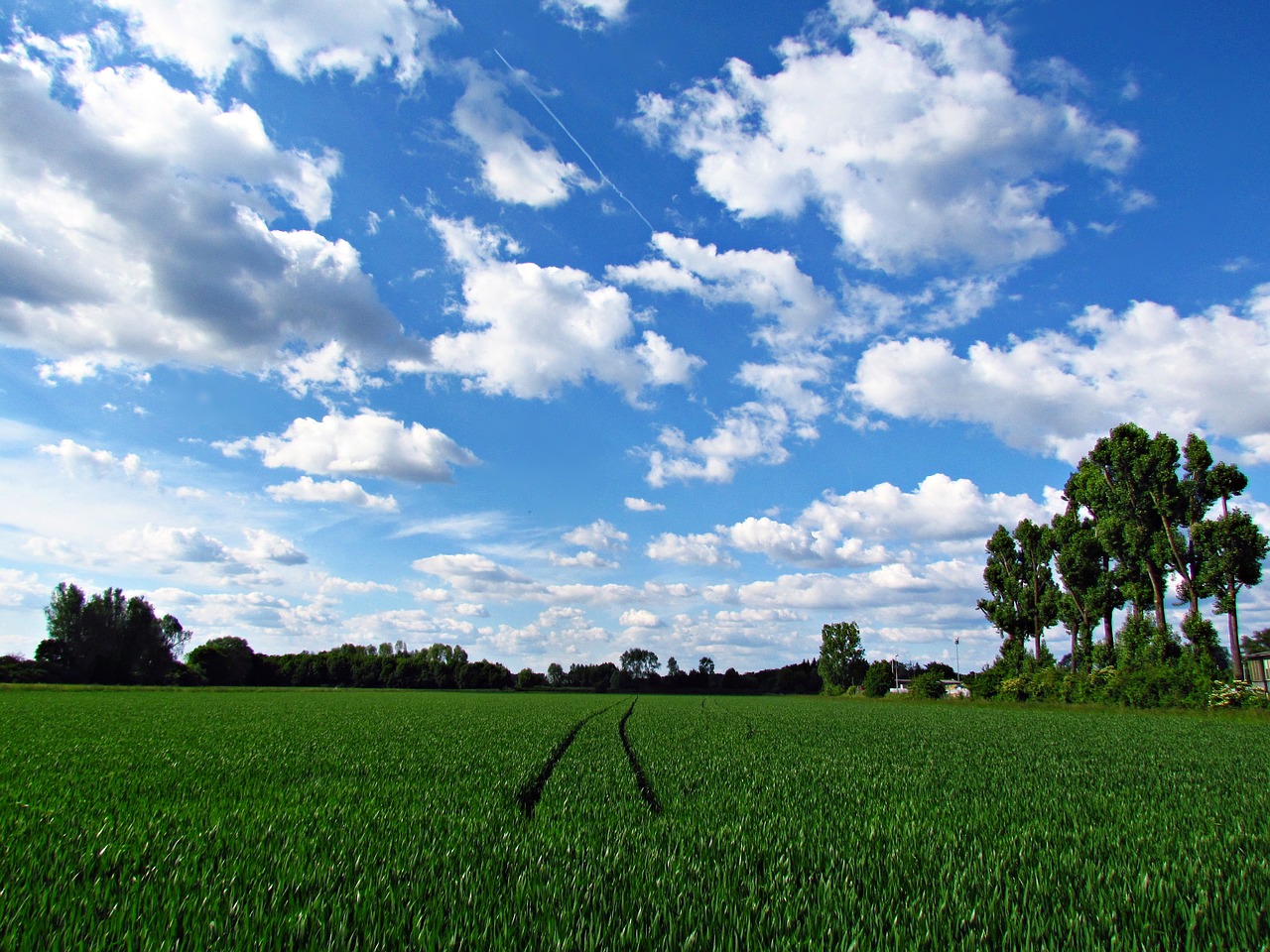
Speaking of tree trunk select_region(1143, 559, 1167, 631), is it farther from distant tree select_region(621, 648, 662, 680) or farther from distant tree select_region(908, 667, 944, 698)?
distant tree select_region(621, 648, 662, 680)

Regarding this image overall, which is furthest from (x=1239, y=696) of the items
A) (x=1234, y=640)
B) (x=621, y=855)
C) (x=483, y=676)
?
(x=483, y=676)

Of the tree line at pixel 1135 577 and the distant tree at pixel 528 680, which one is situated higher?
the tree line at pixel 1135 577

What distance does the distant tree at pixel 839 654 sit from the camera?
346 ft

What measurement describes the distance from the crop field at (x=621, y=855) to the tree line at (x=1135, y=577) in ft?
116

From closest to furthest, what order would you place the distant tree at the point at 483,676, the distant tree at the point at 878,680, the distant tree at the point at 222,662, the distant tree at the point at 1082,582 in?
the distant tree at the point at 1082,582, the distant tree at the point at 878,680, the distant tree at the point at 222,662, the distant tree at the point at 483,676

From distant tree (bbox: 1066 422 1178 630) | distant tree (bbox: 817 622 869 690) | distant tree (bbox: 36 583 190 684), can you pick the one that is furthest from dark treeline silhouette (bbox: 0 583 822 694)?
distant tree (bbox: 1066 422 1178 630)

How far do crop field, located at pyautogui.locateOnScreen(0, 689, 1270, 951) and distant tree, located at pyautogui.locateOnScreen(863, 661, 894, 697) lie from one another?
69.7m

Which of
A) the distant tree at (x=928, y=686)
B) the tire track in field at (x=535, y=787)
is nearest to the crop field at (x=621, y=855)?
the tire track in field at (x=535, y=787)

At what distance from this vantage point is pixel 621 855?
188 inches

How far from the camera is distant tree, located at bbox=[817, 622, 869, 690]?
346 feet

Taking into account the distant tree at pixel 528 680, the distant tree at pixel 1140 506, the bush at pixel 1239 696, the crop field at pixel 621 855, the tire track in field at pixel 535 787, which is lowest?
the distant tree at pixel 528 680

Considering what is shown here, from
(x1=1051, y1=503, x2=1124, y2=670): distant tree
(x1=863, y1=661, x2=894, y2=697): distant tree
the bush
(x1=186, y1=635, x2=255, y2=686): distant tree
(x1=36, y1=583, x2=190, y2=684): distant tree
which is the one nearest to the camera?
the bush

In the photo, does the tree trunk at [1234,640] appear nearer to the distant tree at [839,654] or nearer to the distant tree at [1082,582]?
the distant tree at [1082,582]

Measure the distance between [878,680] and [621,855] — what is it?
7892cm
